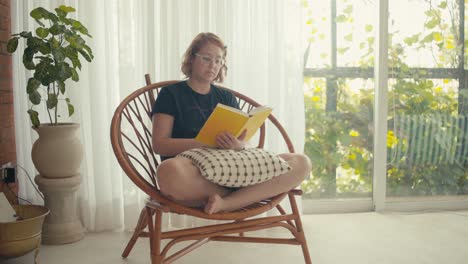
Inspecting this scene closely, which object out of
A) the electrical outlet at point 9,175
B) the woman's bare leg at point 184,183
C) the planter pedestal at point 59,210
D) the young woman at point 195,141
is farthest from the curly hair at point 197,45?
the electrical outlet at point 9,175

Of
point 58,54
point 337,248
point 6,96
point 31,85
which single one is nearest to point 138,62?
point 58,54

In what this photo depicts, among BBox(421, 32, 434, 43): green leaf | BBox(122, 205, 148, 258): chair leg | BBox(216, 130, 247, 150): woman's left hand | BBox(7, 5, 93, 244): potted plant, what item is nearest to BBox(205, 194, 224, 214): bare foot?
BBox(216, 130, 247, 150): woman's left hand

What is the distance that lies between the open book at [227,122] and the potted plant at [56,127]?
0.79 metres

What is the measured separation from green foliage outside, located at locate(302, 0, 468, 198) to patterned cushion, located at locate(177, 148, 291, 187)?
49.9 inches

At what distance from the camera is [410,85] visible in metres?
3.05

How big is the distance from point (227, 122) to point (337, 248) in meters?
0.92

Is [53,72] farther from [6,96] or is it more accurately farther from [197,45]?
[197,45]

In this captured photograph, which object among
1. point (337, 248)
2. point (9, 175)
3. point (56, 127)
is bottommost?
point (337, 248)

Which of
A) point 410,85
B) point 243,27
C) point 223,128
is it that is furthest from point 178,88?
point 410,85

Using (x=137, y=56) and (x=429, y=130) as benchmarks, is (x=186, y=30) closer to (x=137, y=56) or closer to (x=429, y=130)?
(x=137, y=56)

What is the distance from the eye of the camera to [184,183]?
1688 millimetres

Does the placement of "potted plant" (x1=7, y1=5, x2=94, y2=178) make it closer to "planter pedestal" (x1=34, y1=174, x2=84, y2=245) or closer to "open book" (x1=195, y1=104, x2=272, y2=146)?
"planter pedestal" (x1=34, y1=174, x2=84, y2=245)

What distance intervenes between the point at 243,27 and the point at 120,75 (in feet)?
2.21

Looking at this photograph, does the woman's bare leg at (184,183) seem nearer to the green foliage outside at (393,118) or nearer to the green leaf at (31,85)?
the green leaf at (31,85)
